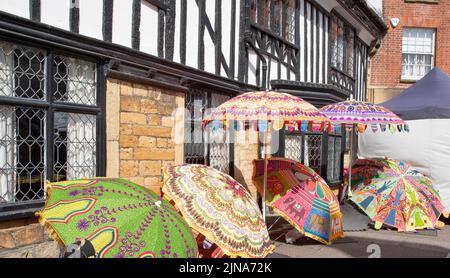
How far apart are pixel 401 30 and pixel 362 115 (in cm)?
1204

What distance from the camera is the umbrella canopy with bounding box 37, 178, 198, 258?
2.62 meters

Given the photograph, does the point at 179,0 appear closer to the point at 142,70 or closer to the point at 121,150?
the point at 142,70

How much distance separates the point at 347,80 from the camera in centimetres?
1327

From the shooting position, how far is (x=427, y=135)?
934cm

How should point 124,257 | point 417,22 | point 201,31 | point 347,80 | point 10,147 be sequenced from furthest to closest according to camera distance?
point 417,22 < point 347,80 < point 201,31 < point 10,147 < point 124,257

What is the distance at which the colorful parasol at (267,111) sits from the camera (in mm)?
5180

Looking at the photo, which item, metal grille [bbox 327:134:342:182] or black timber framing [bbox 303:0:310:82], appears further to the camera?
metal grille [bbox 327:134:342:182]

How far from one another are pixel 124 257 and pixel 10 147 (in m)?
2.20

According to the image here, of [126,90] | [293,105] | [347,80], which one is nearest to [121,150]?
[126,90]

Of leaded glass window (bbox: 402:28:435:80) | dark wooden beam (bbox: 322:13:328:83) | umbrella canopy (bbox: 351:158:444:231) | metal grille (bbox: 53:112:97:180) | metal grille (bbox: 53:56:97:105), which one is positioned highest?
leaded glass window (bbox: 402:28:435:80)

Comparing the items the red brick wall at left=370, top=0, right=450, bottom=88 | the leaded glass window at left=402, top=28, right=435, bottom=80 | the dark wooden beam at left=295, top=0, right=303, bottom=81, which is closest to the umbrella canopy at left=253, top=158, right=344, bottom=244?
the dark wooden beam at left=295, top=0, right=303, bottom=81

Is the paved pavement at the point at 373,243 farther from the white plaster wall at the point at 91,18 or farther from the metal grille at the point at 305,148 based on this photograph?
the white plaster wall at the point at 91,18

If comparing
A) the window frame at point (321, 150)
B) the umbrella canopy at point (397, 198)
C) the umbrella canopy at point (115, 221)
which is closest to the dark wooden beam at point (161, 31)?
the umbrella canopy at point (115, 221)

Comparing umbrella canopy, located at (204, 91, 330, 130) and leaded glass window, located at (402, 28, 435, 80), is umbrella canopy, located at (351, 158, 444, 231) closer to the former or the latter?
umbrella canopy, located at (204, 91, 330, 130)
